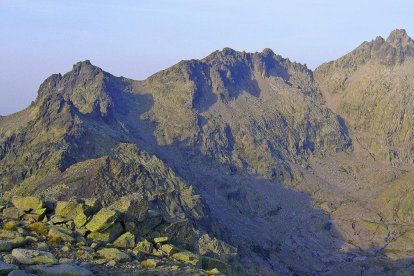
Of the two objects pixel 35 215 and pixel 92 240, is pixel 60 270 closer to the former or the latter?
pixel 92 240

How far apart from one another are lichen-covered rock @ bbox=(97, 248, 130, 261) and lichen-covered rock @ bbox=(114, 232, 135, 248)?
2.57 metres

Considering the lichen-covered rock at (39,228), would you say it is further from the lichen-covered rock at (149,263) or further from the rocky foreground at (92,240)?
the lichen-covered rock at (149,263)

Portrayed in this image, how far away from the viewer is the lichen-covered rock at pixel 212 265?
37.4 meters

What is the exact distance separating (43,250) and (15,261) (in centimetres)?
397

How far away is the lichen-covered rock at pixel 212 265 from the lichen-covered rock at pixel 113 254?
6566 mm

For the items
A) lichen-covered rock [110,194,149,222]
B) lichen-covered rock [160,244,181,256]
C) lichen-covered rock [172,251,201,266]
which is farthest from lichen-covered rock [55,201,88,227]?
lichen-covered rock [172,251,201,266]

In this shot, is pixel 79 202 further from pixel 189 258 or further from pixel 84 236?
pixel 189 258

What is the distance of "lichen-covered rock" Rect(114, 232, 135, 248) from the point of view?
119 ft

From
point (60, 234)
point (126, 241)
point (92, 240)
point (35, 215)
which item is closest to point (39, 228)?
point (60, 234)

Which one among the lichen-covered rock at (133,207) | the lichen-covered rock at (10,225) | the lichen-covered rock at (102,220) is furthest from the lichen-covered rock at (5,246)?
the lichen-covered rock at (133,207)

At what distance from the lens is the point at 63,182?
18500 cm

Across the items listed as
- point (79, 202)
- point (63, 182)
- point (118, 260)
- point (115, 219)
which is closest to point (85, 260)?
point (118, 260)

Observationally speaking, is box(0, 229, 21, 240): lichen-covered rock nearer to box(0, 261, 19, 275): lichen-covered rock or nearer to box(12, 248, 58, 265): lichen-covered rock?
box(12, 248, 58, 265): lichen-covered rock

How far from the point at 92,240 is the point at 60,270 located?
9390 millimetres
